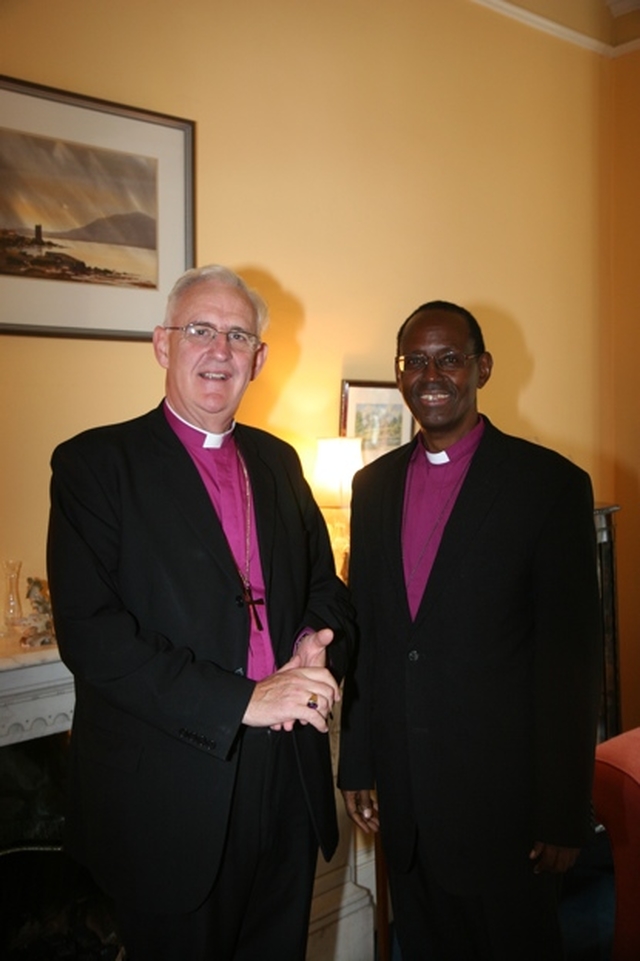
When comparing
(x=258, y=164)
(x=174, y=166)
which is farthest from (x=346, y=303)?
(x=174, y=166)

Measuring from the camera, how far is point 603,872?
10.5ft

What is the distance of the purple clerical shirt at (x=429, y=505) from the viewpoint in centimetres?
187

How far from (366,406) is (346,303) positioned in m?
0.44

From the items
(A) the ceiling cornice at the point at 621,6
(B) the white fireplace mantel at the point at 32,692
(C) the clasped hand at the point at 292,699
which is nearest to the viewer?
Answer: (C) the clasped hand at the point at 292,699

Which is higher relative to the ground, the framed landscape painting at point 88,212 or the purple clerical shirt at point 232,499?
the framed landscape painting at point 88,212

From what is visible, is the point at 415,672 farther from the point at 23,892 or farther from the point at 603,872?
the point at 603,872

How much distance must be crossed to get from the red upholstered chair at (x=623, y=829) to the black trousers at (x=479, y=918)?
1.61 ft

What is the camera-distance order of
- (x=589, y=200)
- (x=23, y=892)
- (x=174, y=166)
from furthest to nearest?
(x=589, y=200) → (x=174, y=166) → (x=23, y=892)

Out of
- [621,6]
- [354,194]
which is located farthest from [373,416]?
[621,6]

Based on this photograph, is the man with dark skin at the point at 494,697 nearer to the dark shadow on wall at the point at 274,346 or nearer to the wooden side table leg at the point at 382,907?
the wooden side table leg at the point at 382,907

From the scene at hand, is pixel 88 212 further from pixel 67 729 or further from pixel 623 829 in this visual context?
pixel 623 829

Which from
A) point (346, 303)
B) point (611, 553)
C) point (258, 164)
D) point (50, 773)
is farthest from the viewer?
point (611, 553)

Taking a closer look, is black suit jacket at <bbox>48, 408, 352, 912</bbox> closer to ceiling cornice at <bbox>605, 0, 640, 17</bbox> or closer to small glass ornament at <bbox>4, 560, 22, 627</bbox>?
small glass ornament at <bbox>4, 560, 22, 627</bbox>

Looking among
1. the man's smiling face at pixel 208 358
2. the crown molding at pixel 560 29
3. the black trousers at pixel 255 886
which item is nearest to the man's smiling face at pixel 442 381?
the man's smiling face at pixel 208 358
